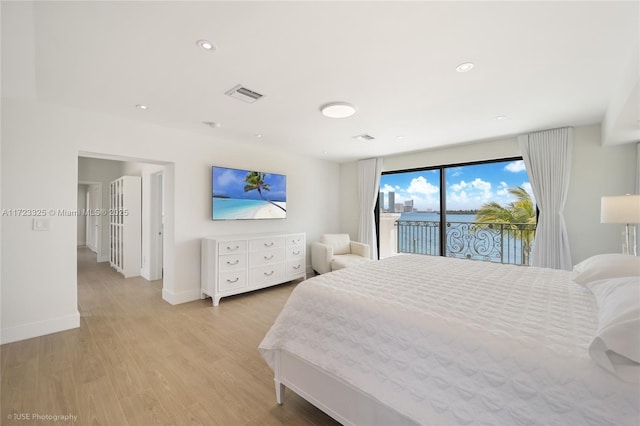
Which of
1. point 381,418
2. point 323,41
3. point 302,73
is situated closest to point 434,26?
point 323,41

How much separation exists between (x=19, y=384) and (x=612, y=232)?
245 inches

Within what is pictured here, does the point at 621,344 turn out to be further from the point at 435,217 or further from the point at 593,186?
the point at 435,217

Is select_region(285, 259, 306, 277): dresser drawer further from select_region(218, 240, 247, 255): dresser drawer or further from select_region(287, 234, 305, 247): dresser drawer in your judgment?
select_region(218, 240, 247, 255): dresser drawer

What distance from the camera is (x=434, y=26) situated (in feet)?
5.33

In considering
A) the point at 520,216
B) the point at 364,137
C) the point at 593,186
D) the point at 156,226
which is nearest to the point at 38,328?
the point at 156,226

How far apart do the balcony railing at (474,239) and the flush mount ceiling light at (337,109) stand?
314cm

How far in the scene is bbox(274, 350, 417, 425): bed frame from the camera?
1324mm

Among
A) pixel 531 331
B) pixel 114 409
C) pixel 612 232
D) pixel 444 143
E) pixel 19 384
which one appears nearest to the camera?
pixel 531 331

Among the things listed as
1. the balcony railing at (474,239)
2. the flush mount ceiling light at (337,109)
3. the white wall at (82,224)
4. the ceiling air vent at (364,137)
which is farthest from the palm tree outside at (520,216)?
the white wall at (82,224)

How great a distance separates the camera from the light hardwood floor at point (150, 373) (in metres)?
1.70

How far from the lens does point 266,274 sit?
13.9 feet

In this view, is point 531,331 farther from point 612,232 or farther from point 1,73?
point 1,73

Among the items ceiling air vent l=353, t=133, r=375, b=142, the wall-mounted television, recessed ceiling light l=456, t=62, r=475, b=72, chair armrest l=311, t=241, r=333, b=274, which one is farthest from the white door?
recessed ceiling light l=456, t=62, r=475, b=72

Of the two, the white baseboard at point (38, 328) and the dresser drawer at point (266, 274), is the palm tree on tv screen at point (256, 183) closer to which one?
the dresser drawer at point (266, 274)
